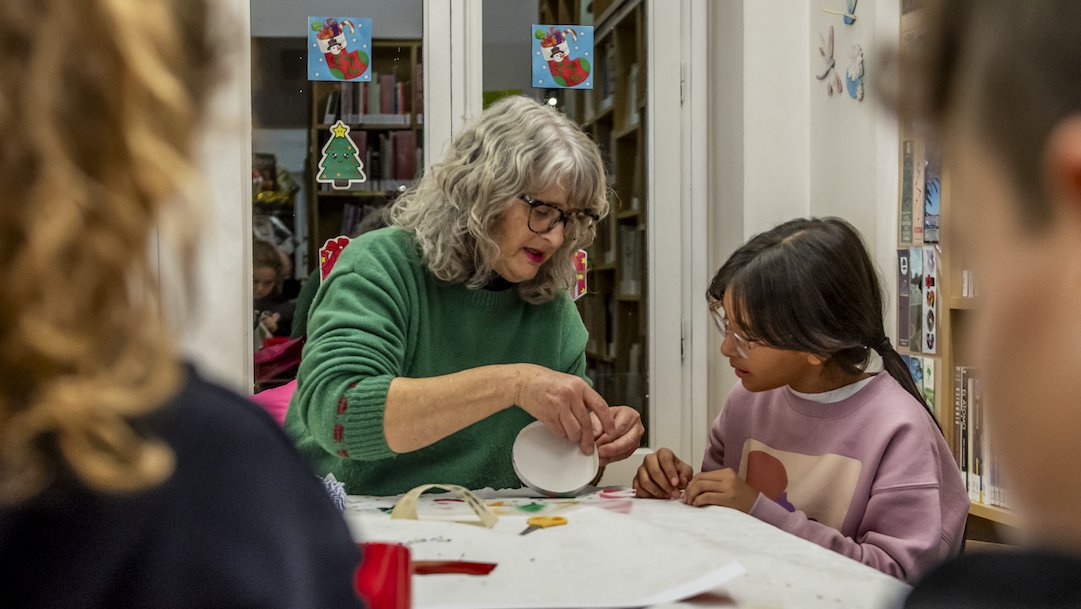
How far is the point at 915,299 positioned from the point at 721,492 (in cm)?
93

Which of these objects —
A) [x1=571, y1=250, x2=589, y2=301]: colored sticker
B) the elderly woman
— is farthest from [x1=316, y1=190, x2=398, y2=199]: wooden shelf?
the elderly woman

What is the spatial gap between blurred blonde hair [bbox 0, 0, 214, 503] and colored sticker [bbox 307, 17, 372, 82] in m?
2.42

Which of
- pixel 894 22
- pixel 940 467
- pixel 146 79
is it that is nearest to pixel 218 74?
pixel 146 79

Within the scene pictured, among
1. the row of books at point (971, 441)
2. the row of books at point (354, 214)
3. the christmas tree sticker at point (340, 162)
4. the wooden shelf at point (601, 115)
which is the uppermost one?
the wooden shelf at point (601, 115)

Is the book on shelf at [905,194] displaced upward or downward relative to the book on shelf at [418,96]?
downward

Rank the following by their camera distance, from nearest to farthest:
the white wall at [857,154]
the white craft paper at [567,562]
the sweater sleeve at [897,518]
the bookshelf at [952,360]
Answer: the white craft paper at [567,562] → the sweater sleeve at [897,518] → the bookshelf at [952,360] → the white wall at [857,154]

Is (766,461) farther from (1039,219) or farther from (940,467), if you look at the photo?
(1039,219)

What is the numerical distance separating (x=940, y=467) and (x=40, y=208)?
1.39 metres

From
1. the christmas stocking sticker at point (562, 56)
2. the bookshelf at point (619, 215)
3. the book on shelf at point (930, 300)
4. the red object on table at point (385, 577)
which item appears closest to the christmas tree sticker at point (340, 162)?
the christmas stocking sticker at point (562, 56)

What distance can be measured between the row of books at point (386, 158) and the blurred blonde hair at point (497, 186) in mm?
865

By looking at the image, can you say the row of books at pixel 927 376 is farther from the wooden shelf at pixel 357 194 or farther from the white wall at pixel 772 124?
the wooden shelf at pixel 357 194

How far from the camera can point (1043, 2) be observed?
350 mm

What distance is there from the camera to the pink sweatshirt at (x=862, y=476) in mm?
1334

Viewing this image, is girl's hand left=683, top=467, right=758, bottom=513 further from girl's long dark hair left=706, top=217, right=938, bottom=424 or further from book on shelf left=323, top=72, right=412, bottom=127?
book on shelf left=323, top=72, right=412, bottom=127
